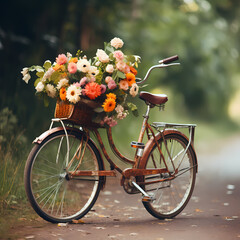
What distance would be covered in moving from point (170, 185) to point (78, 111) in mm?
1634

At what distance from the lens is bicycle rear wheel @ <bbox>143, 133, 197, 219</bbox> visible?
250 inches

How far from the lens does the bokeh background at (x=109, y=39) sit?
839 centimetres

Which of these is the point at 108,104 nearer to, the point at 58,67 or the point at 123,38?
the point at 58,67

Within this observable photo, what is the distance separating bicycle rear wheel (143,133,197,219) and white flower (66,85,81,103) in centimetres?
122

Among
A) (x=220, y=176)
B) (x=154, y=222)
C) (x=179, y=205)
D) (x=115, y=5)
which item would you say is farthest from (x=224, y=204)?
(x=115, y=5)

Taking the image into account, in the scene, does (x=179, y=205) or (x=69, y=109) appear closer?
(x=69, y=109)

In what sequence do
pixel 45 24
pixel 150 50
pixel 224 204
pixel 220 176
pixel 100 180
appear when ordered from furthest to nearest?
pixel 150 50 → pixel 45 24 → pixel 220 176 → pixel 224 204 → pixel 100 180

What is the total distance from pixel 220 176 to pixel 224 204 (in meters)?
2.83

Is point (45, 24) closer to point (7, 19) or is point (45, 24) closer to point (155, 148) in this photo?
point (7, 19)

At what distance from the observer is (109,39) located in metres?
14.3

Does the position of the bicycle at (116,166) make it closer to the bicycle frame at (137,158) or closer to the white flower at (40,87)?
the bicycle frame at (137,158)

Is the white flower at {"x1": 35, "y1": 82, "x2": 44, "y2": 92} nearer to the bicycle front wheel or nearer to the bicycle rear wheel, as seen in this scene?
the bicycle front wheel

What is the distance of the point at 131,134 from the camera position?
12461 millimetres

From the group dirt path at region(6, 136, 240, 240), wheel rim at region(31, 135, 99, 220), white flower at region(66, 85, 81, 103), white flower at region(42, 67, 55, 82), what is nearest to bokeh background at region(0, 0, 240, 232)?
wheel rim at region(31, 135, 99, 220)
